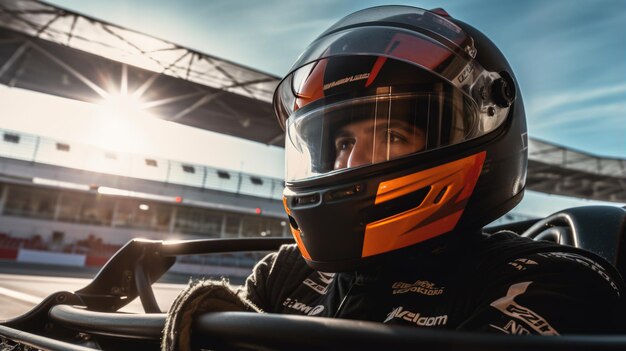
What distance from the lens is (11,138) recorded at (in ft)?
71.0

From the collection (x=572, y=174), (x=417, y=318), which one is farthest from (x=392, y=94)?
(x=572, y=174)

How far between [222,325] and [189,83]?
14045 millimetres

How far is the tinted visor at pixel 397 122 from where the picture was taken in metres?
1.15

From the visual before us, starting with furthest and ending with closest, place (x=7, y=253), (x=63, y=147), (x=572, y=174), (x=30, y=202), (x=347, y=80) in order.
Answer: (x=30, y=202) < (x=63, y=147) < (x=572, y=174) < (x=7, y=253) < (x=347, y=80)

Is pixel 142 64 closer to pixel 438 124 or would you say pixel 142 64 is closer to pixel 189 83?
pixel 189 83

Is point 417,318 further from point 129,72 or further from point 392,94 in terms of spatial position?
point 129,72

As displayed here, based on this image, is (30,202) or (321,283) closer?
(321,283)

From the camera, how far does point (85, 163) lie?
22.4m

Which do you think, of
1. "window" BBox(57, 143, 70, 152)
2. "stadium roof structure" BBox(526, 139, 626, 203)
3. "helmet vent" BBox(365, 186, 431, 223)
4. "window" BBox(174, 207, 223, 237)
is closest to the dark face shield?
"helmet vent" BBox(365, 186, 431, 223)

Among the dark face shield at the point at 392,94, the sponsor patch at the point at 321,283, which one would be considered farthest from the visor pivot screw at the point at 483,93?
the sponsor patch at the point at 321,283

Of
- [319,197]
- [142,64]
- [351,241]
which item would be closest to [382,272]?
[351,241]

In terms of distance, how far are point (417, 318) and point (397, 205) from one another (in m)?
0.27

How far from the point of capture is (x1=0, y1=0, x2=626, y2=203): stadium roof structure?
11789mm

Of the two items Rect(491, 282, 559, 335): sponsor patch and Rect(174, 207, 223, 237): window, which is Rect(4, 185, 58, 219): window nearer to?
Rect(174, 207, 223, 237): window
